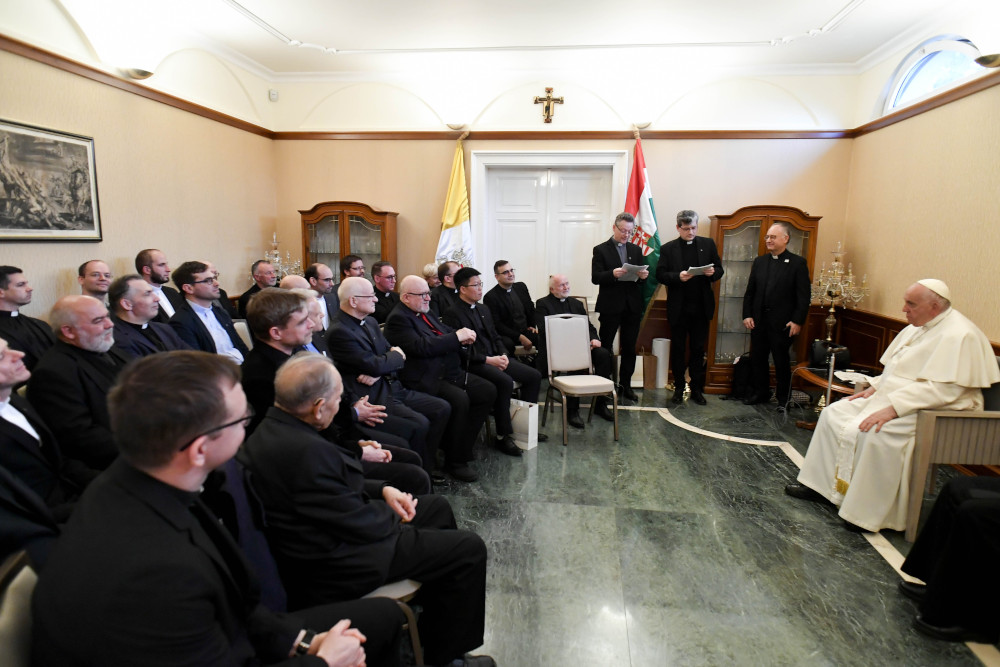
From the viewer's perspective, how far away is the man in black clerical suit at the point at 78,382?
2.16 metres

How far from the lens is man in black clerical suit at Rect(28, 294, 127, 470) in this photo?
2.16 metres

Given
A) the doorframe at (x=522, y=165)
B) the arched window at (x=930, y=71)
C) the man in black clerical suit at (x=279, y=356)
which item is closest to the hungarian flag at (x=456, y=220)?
the doorframe at (x=522, y=165)

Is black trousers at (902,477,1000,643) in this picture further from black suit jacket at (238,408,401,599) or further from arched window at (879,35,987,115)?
arched window at (879,35,987,115)

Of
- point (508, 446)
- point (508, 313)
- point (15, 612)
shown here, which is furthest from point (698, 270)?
point (15, 612)

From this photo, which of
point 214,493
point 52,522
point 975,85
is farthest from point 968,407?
point 52,522

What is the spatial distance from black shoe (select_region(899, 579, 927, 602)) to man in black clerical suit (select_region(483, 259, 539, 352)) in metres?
3.21

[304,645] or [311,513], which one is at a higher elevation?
[311,513]

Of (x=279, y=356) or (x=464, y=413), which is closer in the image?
(x=279, y=356)

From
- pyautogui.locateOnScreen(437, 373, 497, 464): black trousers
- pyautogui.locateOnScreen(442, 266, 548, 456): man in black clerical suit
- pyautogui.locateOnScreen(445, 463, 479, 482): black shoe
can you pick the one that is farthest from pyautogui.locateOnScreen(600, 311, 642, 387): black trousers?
pyautogui.locateOnScreen(445, 463, 479, 482): black shoe

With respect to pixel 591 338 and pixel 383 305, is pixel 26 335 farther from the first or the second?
pixel 591 338

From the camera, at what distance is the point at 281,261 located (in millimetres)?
6434

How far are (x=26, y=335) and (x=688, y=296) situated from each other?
5064 millimetres

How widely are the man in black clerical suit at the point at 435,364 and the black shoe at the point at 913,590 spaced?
2242mm

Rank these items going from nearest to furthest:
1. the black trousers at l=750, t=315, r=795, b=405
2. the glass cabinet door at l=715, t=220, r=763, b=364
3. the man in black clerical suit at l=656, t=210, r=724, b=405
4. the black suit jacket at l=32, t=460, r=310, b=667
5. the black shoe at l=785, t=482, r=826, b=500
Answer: the black suit jacket at l=32, t=460, r=310, b=667
the black shoe at l=785, t=482, r=826, b=500
the black trousers at l=750, t=315, r=795, b=405
the man in black clerical suit at l=656, t=210, r=724, b=405
the glass cabinet door at l=715, t=220, r=763, b=364
